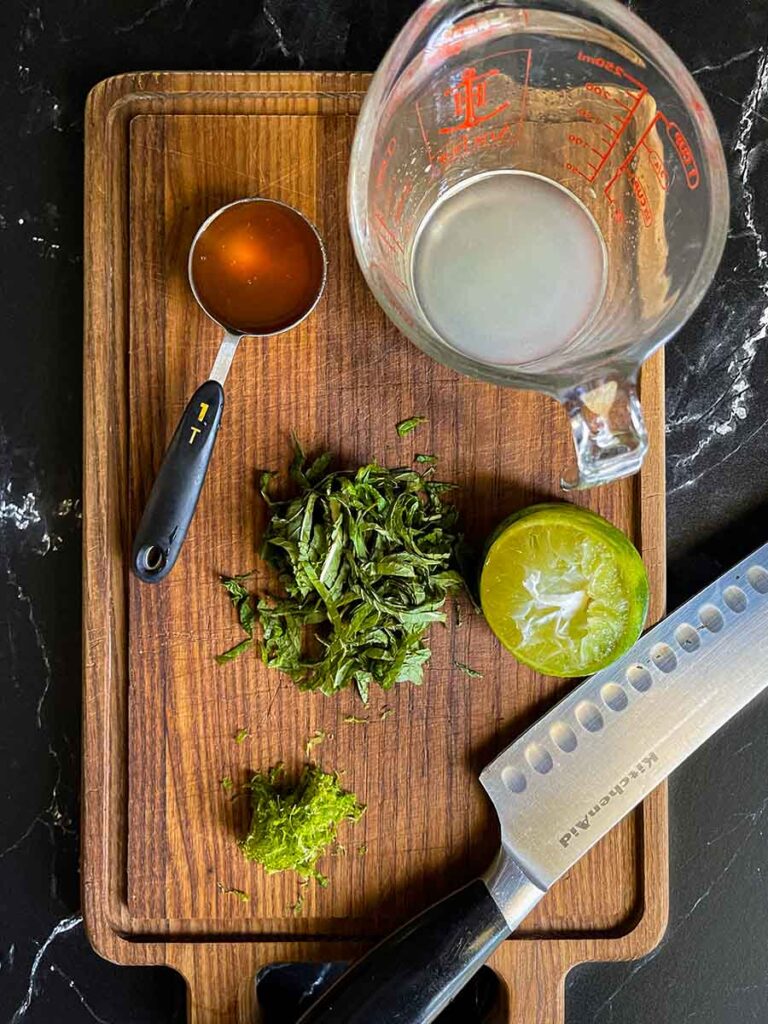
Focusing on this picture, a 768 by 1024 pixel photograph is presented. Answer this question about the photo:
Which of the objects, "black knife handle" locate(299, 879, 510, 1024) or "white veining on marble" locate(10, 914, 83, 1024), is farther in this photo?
"white veining on marble" locate(10, 914, 83, 1024)

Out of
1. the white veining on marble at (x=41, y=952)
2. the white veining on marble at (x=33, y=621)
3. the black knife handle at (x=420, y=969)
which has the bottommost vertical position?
the white veining on marble at (x=41, y=952)

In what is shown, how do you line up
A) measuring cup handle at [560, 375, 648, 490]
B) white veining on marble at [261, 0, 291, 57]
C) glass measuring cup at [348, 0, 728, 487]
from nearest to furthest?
measuring cup handle at [560, 375, 648, 490], glass measuring cup at [348, 0, 728, 487], white veining on marble at [261, 0, 291, 57]

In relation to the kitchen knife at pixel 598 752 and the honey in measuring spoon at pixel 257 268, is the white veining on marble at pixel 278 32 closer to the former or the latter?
the honey in measuring spoon at pixel 257 268

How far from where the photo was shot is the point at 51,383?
4.80 ft

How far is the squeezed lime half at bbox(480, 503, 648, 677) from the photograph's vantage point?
4.27 feet

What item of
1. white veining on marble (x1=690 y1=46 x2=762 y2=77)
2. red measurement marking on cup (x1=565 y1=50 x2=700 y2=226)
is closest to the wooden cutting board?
red measurement marking on cup (x1=565 y1=50 x2=700 y2=226)

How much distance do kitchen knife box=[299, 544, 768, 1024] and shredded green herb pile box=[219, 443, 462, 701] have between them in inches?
8.4

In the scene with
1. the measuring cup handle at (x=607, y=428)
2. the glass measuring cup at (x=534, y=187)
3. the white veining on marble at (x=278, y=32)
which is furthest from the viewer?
the white veining on marble at (x=278, y=32)

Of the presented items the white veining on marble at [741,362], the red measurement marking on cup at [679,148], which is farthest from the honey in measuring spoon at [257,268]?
the white veining on marble at [741,362]

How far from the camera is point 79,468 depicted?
58.1 inches

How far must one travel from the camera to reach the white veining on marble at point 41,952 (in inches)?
59.1

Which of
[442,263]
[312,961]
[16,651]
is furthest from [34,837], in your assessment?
[442,263]

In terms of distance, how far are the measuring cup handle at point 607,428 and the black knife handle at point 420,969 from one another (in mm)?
640

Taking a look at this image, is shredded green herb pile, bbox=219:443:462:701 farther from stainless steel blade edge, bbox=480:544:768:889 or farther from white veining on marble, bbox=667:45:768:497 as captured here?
white veining on marble, bbox=667:45:768:497
